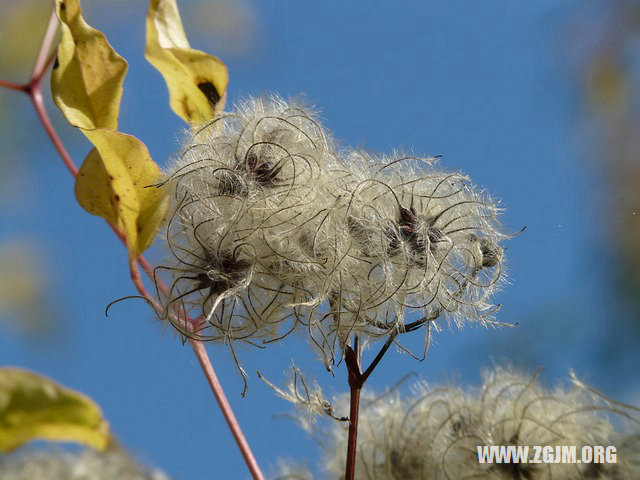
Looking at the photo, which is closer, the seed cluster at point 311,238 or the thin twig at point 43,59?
the seed cluster at point 311,238

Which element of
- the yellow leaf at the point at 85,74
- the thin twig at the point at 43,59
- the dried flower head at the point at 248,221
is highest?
the thin twig at the point at 43,59

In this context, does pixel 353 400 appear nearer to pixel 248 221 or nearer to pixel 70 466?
pixel 248 221

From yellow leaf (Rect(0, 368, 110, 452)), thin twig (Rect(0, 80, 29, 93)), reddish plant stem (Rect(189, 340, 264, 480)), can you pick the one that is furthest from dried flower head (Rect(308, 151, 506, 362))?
thin twig (Rect(0, 80, 29, 93))

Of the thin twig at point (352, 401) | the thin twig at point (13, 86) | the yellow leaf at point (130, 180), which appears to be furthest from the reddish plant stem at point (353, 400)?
the thin twig at point (13, 86)

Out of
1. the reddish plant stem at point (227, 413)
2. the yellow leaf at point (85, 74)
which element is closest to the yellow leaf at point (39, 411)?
the reddish plant stem at point (227, 413)

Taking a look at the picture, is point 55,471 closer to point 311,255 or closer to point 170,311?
point 170,311

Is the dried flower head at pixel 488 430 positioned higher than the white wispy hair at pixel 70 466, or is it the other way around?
the dried flower head at pixel 488 430

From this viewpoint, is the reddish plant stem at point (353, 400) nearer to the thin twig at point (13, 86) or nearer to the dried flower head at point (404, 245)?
the dried flower head at point (404, 245)
